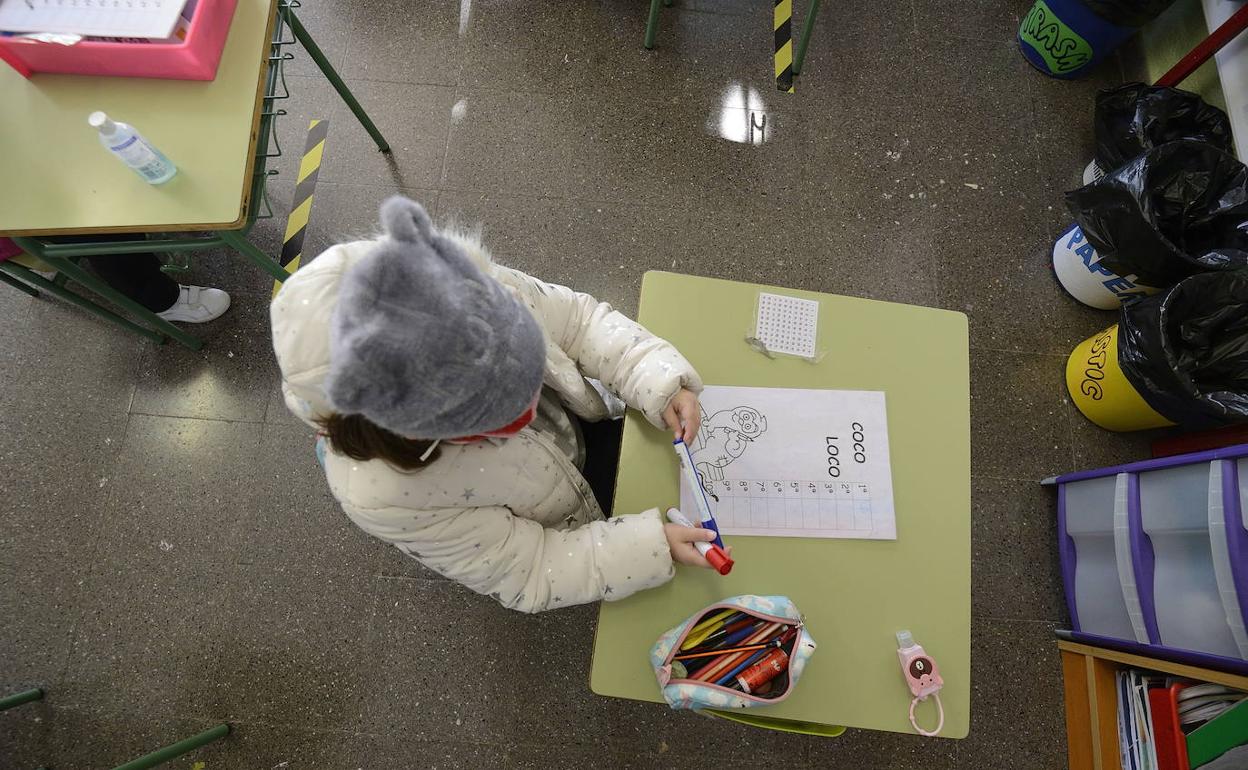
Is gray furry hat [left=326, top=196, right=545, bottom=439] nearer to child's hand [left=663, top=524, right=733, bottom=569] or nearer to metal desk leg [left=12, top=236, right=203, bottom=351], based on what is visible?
child's hand [left=663, top=524, right=733, bottom=569]

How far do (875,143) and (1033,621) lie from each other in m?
1.56

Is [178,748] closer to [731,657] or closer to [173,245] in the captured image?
[173,245]

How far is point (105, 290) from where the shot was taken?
60.9 inches

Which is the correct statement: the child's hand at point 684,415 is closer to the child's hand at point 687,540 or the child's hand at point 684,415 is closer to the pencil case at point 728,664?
the child's hand at point 687,540

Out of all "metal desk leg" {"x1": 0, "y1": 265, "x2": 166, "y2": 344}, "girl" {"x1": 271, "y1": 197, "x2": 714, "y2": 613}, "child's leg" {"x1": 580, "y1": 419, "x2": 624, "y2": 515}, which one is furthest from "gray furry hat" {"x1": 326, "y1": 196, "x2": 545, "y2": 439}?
"metal desk leg" {"x1": 0, "y1": 265, "x2": 166, "y2": 344}

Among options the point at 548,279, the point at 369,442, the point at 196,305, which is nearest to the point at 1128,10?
the point at 548,279

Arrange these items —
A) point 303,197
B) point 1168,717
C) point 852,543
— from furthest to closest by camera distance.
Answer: point 303,197 < point 1168,717 < point 852,543

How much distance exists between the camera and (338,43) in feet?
7.19

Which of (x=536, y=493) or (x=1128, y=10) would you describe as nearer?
(x=536, y=493)

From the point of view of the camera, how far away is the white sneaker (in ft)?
6.08

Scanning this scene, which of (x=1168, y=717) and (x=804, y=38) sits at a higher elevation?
(x=804, y=38)

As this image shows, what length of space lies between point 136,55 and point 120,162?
22cm

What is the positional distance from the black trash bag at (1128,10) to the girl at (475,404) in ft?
6.49

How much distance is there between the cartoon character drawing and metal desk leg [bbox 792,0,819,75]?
1.53 metres
